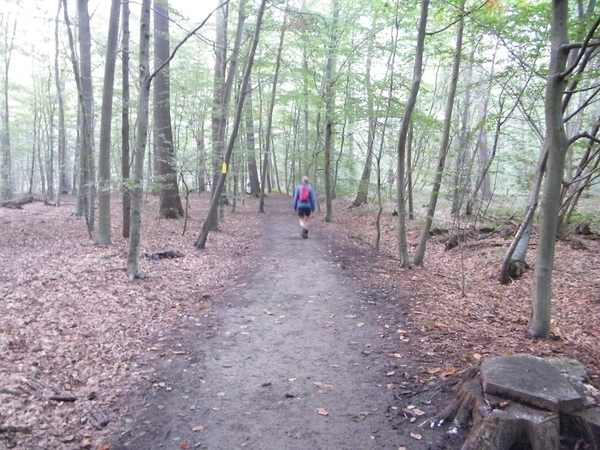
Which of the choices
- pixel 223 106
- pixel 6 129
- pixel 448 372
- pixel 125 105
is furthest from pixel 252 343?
pixel 6 129

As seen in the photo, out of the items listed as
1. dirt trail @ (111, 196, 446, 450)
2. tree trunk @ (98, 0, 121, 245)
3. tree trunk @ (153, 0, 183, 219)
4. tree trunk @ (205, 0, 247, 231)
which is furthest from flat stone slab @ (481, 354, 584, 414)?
tree trunk @ (153, 0, 183, 219)

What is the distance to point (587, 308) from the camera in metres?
6.74

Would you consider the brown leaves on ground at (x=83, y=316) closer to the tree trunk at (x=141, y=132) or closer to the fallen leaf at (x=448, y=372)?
the tree trunk at (x=141, y=132)

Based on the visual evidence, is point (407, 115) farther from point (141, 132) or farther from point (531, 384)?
point (531, 384)

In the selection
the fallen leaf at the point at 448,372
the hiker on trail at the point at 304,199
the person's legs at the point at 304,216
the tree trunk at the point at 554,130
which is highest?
the tree trunk at the point at 554,130

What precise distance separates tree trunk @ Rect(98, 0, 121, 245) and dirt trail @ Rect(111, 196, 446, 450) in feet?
15.6

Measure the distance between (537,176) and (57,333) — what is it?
799 centimetres

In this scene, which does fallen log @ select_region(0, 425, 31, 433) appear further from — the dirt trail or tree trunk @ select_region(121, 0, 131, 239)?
tree trunk @ select_region(121, 0, 131, 239)

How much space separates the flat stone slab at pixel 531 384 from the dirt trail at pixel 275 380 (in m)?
0.79

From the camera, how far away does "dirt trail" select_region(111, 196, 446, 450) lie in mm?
3441

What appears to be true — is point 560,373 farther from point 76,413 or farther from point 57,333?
point 57,333

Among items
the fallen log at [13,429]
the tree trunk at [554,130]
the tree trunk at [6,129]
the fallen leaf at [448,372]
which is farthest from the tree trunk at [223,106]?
the tree trunk at [6,129]

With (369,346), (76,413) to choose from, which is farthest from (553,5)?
(76,413)

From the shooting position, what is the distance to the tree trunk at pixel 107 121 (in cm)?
945
